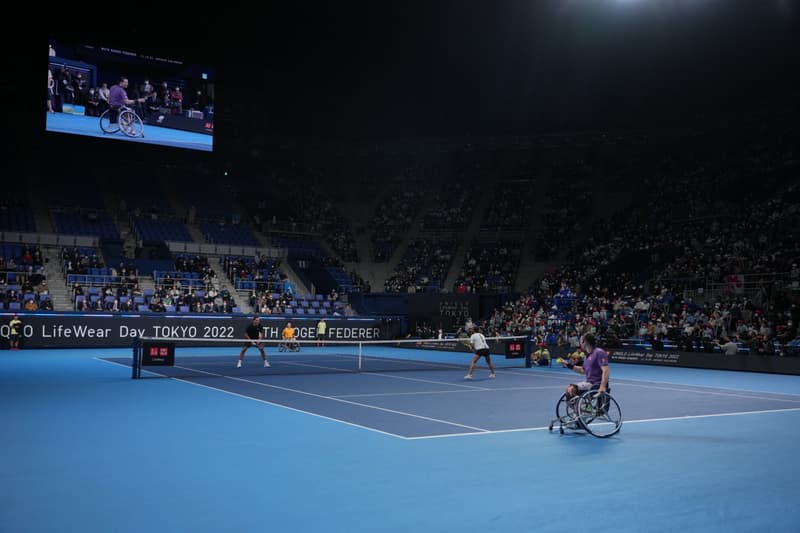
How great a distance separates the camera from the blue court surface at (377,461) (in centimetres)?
693

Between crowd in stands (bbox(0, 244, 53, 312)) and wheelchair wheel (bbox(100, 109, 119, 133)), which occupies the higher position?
wheelchair wheel (bbox(100, 109, 119, 133))

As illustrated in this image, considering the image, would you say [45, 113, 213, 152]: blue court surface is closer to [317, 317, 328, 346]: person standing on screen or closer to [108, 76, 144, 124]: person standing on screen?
[108, 76, 144, 124]: person standing on screen

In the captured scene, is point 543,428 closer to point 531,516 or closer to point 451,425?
point 451,425

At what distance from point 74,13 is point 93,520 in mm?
41617

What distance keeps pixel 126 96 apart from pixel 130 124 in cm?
134

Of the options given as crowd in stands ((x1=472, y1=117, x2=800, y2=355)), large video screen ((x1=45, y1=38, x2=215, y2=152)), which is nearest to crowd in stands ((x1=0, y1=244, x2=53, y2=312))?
large video screen ((x1=45, y1=38, x2=215, y2=152))

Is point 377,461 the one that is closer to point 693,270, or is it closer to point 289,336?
point 289,336

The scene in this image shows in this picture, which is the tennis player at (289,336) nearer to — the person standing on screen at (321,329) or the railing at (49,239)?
the person standing on screen at (321,329)

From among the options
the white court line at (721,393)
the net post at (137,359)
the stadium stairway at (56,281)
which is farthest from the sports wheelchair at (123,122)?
the white court line at (721,393)

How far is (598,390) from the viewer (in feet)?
37.6

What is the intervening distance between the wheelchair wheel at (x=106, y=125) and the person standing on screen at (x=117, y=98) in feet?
0.47

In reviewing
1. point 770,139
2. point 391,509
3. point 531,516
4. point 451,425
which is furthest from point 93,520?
point 770,139

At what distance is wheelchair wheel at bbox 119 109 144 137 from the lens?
36188mm

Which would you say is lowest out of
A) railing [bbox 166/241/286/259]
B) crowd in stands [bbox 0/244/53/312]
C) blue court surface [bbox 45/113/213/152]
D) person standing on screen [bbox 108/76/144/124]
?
crowd in stands [bbox 0/244/53/312]
